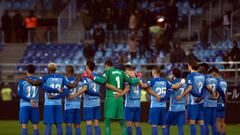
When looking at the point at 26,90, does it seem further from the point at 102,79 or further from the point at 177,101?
the point at 177,101

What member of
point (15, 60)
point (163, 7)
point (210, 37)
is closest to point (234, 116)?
point (210, 37)

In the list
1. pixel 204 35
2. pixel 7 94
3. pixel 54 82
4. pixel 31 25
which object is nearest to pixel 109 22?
pixel 31 25

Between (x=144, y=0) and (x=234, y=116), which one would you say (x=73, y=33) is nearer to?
(x=144, y=0)

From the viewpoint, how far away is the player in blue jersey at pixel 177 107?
24062 millimetres

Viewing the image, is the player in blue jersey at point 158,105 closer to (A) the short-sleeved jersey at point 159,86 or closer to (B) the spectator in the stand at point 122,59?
(A) the short-sleeved jersey at point 159,86

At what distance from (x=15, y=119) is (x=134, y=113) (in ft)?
34.7

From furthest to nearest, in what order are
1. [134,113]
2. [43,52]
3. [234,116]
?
1. [43,52]
2. [234,116]
3. [134,113]

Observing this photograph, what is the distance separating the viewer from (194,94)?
24172 millimetres

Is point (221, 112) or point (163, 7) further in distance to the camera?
point (163, 7)

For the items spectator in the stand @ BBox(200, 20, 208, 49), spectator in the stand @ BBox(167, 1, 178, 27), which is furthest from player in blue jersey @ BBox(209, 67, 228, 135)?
spectator in the stand @ BBox(167, 1, 178, 27)

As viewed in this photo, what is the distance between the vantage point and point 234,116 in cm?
3288

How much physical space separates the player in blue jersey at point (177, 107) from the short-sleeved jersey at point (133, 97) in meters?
1.39

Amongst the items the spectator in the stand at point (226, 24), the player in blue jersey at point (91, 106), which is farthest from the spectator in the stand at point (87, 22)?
the player in blue jersey at point (91, 106)

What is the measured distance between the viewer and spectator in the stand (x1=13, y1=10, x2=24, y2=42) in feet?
140
